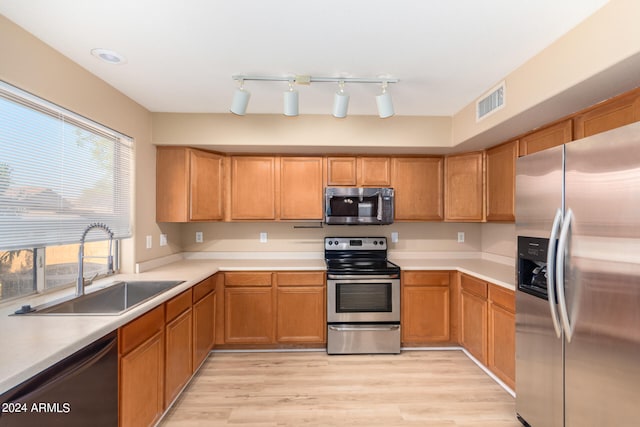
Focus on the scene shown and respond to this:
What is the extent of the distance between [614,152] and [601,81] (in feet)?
1.83

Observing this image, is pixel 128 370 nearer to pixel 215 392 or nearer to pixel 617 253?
pixel 215 392

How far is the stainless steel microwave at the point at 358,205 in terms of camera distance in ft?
10.7

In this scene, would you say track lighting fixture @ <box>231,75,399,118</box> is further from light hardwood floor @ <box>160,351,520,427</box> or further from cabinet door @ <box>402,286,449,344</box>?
light hardwood floor @ <box>160,351,520,427</box>

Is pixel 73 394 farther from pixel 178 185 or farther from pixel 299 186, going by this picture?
pixel 299 186

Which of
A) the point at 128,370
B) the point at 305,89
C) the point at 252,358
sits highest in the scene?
the point at 305,89

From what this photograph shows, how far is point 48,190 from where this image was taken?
1804mm

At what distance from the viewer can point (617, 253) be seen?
1.30m

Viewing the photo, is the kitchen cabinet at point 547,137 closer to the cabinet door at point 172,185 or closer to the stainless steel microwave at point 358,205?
the stainless steel microwave at point 358,205

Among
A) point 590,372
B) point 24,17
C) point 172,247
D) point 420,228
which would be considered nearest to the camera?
point 590,372

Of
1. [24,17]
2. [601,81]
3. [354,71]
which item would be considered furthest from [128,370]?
[601,81]

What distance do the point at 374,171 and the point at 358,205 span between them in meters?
0.43

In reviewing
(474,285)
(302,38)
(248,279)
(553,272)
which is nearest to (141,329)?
(248,279)

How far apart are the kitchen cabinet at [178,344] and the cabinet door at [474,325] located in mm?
2525

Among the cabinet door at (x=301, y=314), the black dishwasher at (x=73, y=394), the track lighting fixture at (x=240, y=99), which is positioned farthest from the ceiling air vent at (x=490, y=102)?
the black dishwasher at (x=73, y=394)
